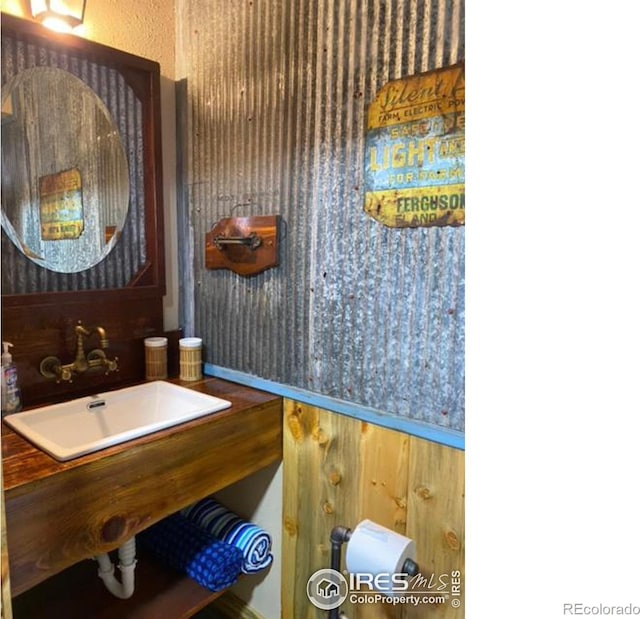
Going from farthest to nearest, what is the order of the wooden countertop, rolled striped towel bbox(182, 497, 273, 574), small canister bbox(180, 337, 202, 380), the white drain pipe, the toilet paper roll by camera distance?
1. small canister bbox(180, 337, 202, 380)
2. rolled striped towel bbox(182, 497, 273, 574)
3. the white drain pipe
4. the toilet paper roll
5. the wooden countertop

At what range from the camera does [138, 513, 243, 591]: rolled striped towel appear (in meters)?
1.53

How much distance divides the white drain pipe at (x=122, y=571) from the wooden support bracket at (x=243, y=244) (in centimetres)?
97

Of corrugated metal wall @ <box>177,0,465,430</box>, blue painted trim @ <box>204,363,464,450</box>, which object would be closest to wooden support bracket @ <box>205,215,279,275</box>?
corrugated metal wall @ <box>177,0,465,430</box>

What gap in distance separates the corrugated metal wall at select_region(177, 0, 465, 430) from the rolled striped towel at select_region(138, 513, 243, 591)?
0.63 meters

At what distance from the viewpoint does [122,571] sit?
1.47 meters

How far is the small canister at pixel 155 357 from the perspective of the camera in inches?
68.1

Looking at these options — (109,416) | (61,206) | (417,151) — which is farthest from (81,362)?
(417,151)

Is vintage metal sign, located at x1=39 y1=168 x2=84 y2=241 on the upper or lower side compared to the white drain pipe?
upper

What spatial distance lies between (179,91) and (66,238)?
74cm

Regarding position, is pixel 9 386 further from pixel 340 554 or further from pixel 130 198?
pixel 340 554

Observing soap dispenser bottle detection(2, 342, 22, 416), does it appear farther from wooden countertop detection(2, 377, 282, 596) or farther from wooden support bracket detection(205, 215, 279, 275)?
wooden support bracket detection(205, 215, 279, 275)

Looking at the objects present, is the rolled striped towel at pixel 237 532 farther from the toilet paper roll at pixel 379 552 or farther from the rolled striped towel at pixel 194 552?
the toilet paper roll at pixel 379 552
